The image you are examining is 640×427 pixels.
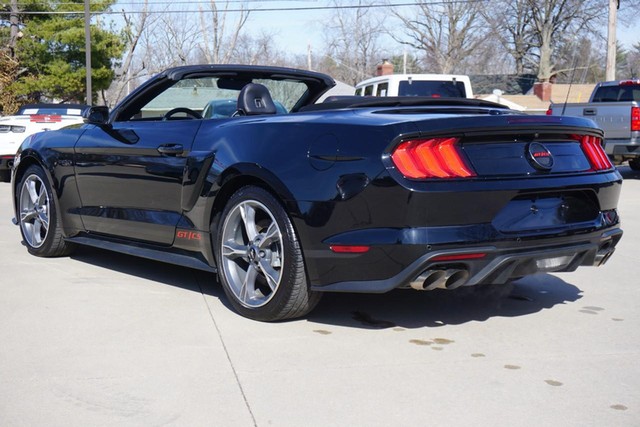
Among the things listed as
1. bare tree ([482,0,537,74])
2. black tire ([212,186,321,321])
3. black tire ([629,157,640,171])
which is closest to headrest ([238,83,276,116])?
black tire ([212,186,321,321])

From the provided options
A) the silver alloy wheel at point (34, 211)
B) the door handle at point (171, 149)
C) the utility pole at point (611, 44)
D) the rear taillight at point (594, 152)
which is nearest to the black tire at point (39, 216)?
the silver alloy wheel at point (34, 211)

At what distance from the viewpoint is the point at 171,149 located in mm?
5391

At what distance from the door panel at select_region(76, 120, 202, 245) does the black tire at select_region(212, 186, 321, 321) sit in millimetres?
513

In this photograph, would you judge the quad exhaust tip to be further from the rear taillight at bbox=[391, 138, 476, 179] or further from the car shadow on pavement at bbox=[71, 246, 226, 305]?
the car shadow on pavement at bbox=[71, 246, 226, 305]

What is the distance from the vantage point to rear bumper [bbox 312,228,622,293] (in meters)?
4.27

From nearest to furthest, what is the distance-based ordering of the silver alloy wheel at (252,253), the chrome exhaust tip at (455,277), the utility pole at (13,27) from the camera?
the chrome exhaust tip at (455,277) < the silver alloy wheel at (252,253) < the utility pole at (13,27)

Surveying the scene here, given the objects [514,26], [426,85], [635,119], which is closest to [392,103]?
[635,119]

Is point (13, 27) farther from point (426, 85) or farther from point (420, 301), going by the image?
point (420, 301)

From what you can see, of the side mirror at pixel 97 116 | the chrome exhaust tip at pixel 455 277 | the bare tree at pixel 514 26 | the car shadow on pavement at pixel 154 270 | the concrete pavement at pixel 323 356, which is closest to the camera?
the concrete pavement at pixel 323 356

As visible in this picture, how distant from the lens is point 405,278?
4297 millimetres

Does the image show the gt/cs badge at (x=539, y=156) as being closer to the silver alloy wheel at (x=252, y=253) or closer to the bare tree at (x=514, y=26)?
the silver alloy wheel at (x=252, y=253)

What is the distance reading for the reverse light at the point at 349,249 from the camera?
14.3 ft

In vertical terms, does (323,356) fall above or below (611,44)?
below

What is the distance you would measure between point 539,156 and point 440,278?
0.87 m
